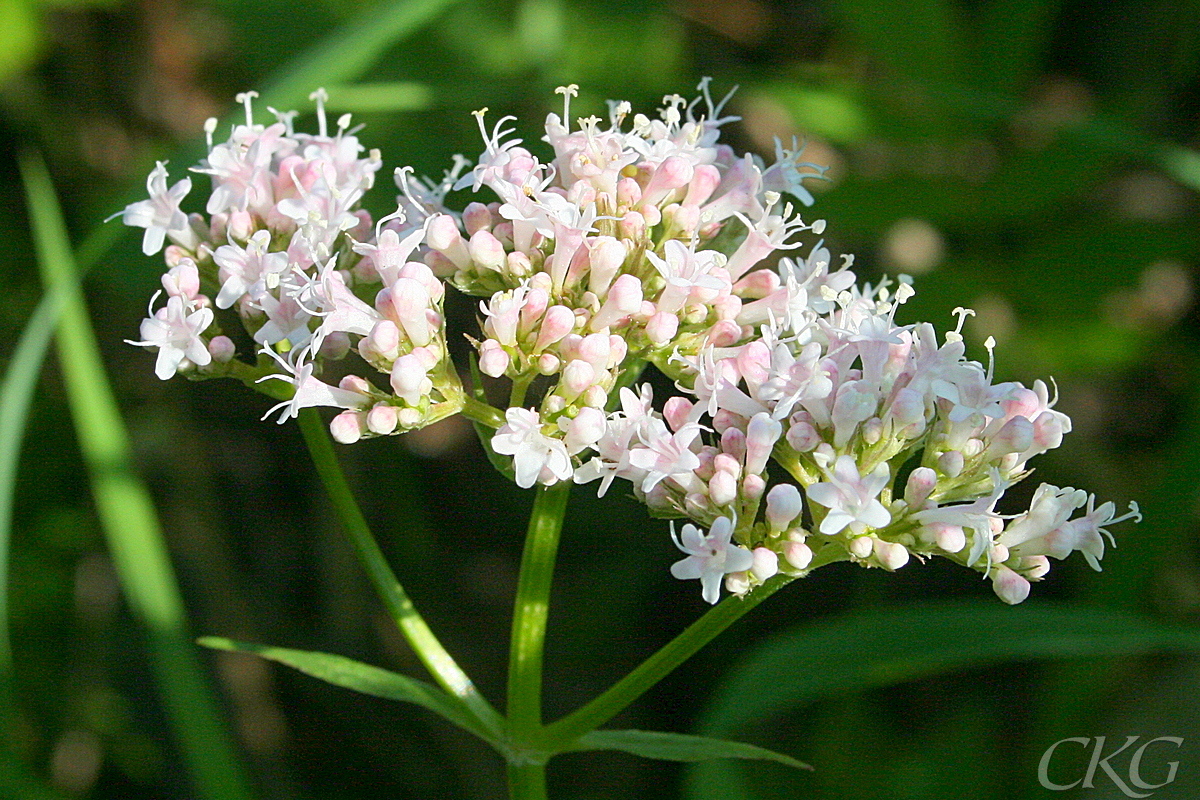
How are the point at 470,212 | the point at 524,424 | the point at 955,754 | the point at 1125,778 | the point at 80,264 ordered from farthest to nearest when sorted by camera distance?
the point at 955,754 → the point at 1125,778 → the point at 80,264 → the point at 470,212 → the point at 524,424

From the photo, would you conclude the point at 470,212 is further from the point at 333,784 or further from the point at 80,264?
the point at 333,784

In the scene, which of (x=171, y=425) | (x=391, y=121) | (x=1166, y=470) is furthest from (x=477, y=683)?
(x=1166, y=470)

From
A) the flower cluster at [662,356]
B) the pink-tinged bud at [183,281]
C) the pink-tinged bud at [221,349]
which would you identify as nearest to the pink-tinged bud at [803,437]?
the flower cluster at [662,356]

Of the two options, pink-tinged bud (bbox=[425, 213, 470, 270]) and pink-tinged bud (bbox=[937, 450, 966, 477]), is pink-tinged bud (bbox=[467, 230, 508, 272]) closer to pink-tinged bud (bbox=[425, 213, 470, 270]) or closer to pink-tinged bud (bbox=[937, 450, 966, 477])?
pink-tinged bud (bbox=[425, 213, 470, 270])

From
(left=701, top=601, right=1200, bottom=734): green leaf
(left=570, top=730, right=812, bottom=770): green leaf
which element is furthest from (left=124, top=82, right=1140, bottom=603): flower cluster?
(left=701, top=601, right=1200, bottom=734): green leaf

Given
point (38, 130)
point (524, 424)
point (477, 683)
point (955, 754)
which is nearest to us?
point (524, 424)

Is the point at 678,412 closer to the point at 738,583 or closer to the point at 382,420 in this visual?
the point at 738,583
